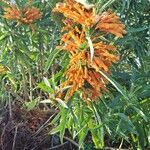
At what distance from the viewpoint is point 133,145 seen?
96.7 inches

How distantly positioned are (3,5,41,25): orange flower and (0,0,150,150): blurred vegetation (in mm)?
44

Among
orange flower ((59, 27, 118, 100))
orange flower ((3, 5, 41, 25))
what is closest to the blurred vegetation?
orange flower ((3, 5, 41, 25))

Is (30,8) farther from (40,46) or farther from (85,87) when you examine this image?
(85,87)

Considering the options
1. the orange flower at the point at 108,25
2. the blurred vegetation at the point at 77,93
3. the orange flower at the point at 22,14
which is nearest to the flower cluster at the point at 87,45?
the orange flower at the point at 108,25

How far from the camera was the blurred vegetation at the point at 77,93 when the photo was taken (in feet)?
6.49

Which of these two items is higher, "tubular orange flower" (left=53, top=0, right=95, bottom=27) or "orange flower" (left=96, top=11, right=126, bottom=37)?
"tubular orange flower" (left=53, top=0, right=95, bottom=27)

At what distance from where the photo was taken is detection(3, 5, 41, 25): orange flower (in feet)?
6.29

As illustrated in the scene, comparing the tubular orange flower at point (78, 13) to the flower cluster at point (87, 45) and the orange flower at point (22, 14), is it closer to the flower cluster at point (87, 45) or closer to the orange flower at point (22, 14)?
the flower cluster at point (87, 45)

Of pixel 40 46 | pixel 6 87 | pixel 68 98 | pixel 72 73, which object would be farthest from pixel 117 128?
pixel 6 87

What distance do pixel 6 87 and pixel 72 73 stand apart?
3.39 ft

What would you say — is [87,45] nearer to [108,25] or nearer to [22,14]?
[108,25]

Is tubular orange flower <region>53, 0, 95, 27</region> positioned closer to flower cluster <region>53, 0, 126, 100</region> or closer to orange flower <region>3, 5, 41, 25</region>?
flower cluster <region>53, 0, 126, 100</region>

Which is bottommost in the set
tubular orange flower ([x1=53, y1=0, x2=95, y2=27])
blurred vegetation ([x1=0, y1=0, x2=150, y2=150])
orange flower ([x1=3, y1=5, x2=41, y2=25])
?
blurred vegetation ([x1=0, y1=0, x2=150, y2=150])

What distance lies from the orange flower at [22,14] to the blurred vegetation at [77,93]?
4 centimetres
